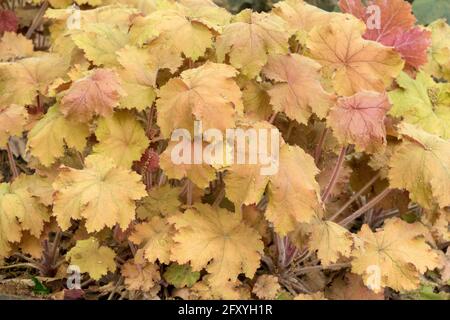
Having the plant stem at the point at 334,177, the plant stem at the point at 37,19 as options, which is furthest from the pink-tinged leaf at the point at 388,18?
the plant stem at the point at 37,19

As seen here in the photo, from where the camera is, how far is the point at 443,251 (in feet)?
8.99

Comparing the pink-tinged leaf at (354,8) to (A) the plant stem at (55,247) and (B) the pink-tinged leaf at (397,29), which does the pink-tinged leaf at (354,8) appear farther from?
(A) the plant stem at (55,247)

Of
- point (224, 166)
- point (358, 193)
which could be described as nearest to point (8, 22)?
point (224, 166)

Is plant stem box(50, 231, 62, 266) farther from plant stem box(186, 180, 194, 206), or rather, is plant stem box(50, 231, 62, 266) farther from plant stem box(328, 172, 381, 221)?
plant stem box(328, 172, 381, 221)

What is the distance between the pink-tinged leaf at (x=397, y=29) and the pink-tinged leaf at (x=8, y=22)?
178cm

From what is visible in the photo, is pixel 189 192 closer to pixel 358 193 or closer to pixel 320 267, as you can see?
pixel 320 267

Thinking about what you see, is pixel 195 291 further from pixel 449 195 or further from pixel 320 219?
pixel 449 195

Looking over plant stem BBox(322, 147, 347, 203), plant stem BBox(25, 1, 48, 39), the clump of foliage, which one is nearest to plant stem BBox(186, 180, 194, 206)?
the clump of foliage

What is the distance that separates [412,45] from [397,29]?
0.10 meters

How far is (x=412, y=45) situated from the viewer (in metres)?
2.44

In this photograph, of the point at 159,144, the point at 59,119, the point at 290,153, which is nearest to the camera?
the point at 290,153

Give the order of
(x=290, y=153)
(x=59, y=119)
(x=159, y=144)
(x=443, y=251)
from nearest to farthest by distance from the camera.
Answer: (x=290, y=153), (x=59, y=119), (x=159, y=144), (x=443, y=251)

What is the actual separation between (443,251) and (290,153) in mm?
1158
